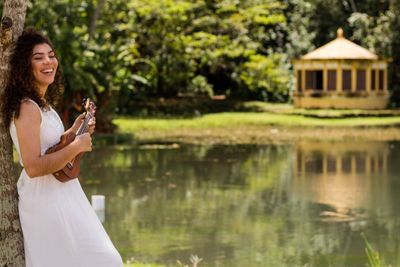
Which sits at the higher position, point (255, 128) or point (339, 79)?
point (339, 79)

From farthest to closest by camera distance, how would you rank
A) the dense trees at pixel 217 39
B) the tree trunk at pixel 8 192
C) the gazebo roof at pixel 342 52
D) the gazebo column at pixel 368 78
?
the gazebo column at pixel 368 78, the gazebo roof at pixel 342 52, the dense trees at pixel 217 39, the tree trunk at pixel 8 192

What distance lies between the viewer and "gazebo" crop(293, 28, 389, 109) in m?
38.0

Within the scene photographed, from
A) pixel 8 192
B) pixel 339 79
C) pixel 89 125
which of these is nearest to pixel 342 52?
pixel 339 79

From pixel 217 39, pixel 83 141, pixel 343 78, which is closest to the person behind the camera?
pixel 83 141

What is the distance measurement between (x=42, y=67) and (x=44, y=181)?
0.60 meters

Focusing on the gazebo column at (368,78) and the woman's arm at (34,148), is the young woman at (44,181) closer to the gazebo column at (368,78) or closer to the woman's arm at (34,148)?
the woman's arm at (34,148)

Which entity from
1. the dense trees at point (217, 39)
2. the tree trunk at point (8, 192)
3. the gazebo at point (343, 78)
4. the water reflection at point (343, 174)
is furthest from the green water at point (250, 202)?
the gazebo at point (343, 78)

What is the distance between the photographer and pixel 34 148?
15.4 feet

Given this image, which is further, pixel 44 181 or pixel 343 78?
pixel 343 78

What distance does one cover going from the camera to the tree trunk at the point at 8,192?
5191mm

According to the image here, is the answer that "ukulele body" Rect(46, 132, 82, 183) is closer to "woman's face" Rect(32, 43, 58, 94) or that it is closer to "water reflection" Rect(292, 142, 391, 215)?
"woman's face" Rect(32, 43, 58, 94)

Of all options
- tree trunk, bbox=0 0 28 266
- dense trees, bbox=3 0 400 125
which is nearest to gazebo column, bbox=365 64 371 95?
dense trees, bbox=3 0 400 125

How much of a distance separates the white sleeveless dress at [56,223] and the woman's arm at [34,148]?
89 mm

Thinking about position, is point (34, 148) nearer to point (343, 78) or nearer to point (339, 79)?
point (339, 79)
